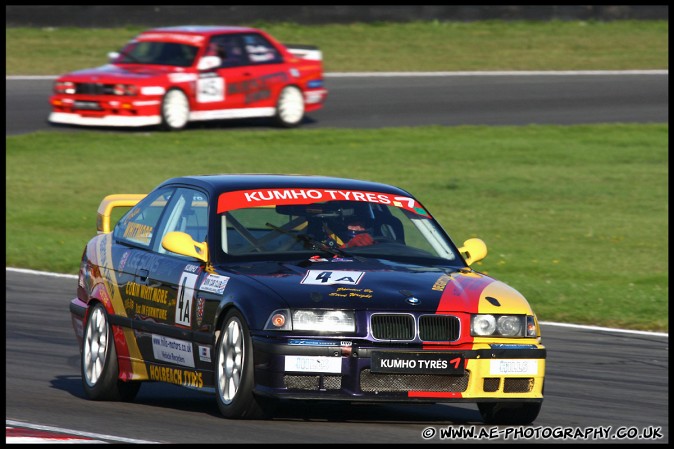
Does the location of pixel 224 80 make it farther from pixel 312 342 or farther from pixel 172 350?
pixel 312 342

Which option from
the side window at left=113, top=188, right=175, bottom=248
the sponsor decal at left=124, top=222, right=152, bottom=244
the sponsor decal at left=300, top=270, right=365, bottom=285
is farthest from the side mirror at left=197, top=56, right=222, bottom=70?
the sponsor decal at left=300, top=270, right=365, bottom=285

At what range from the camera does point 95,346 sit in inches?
372

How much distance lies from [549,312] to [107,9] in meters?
23.9

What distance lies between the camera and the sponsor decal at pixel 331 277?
7.92m

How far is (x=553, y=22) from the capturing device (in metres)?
37.7

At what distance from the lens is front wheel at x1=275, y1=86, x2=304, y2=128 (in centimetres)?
2631

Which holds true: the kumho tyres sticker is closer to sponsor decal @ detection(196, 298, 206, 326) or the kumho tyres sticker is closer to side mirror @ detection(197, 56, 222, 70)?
sponsor decal @ detection(196, 298, 206, 326)

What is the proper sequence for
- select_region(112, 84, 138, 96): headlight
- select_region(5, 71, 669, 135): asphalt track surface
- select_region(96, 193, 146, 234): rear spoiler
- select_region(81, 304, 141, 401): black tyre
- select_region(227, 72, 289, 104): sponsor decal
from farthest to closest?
select_region(5, 71, 669, 135): asphalt track surface → select_region(227, 72, 289, 104): sponsor decal → select_region(112, 84, 138, 96): headlight → select_region(96, 193, 146, 234): rear spoiler → select_region(81, 304, 141, 401): black tyre

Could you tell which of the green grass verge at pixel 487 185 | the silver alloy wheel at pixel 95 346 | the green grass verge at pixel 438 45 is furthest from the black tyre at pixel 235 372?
the green grass verge at pixel 438 45

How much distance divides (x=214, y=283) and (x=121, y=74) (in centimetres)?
1646

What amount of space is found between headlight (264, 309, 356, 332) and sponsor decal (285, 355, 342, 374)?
0.15m

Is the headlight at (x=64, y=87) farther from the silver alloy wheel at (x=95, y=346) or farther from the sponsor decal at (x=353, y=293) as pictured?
the sponsor decal at (x=353, y=293)

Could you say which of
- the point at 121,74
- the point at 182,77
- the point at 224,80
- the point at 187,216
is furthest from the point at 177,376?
the point at 224,80

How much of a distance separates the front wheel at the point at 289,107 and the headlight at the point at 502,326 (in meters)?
18.5
